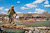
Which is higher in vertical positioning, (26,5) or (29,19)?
(26,5)

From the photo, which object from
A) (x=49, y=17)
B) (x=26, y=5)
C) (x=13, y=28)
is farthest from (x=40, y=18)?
(x=13, y=28)

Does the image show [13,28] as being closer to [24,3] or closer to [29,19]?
[29,19]

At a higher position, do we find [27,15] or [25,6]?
[25,6]

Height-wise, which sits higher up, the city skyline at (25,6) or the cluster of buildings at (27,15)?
the city skyline at (25,6)

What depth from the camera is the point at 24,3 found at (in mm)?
4109

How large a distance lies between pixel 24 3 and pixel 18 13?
17.0 inches

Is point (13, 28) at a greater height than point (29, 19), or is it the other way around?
point (29, 19)

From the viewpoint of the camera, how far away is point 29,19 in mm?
4156

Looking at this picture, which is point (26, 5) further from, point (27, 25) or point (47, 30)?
point (47, 30)

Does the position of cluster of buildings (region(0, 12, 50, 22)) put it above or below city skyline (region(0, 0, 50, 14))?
below

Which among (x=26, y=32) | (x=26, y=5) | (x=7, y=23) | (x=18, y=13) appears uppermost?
(x=26, y=5)

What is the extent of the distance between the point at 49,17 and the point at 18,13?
1.16 meters

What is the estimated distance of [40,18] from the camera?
13.7ft

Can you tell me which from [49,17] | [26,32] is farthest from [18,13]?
[49,17]
